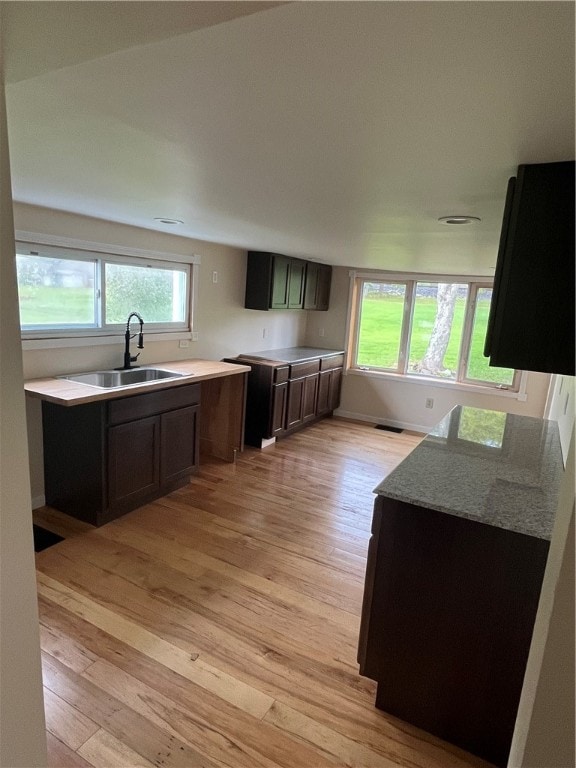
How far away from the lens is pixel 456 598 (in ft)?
5.20

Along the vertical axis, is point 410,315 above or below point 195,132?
below

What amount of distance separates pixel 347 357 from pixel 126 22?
5638 millimetres

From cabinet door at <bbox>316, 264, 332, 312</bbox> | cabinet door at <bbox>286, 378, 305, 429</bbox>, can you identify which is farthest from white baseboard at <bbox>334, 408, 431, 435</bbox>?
cabinet door at <bbox>316, 264, 332, 312</bbox>

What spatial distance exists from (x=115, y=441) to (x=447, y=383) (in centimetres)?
416

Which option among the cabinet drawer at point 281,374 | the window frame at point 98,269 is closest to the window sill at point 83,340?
the window frame at point 98,269

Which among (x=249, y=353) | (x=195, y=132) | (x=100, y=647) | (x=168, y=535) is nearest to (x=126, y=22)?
(x=195, y=132)

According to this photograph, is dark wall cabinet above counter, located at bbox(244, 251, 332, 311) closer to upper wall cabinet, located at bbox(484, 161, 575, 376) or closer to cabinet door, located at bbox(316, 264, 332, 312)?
cabinet door, located at bbox(316, 264, 332, 312)

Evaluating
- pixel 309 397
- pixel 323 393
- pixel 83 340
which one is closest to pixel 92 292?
pixel 83 340

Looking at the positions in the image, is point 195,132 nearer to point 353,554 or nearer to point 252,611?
point 252,611

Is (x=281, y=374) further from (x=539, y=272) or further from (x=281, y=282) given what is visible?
(x=539, y=272)

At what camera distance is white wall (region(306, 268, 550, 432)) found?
5.22 m

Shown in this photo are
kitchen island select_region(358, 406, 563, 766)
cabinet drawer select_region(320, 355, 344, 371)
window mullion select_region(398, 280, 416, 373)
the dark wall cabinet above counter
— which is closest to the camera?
kitchen island select_region(358, 406, 563, 766)

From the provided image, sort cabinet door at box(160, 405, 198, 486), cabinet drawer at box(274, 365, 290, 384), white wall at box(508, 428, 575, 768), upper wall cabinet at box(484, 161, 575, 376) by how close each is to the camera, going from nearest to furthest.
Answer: white wall at box(508, 428, 575, 768) → upper wall cabinet at box(484, 161, 575, 376) → cabinet door at box(160, 405, 198, 486) → cabinet drawer at box(274, 365, 290, 384)

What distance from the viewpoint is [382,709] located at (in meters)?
1.76
